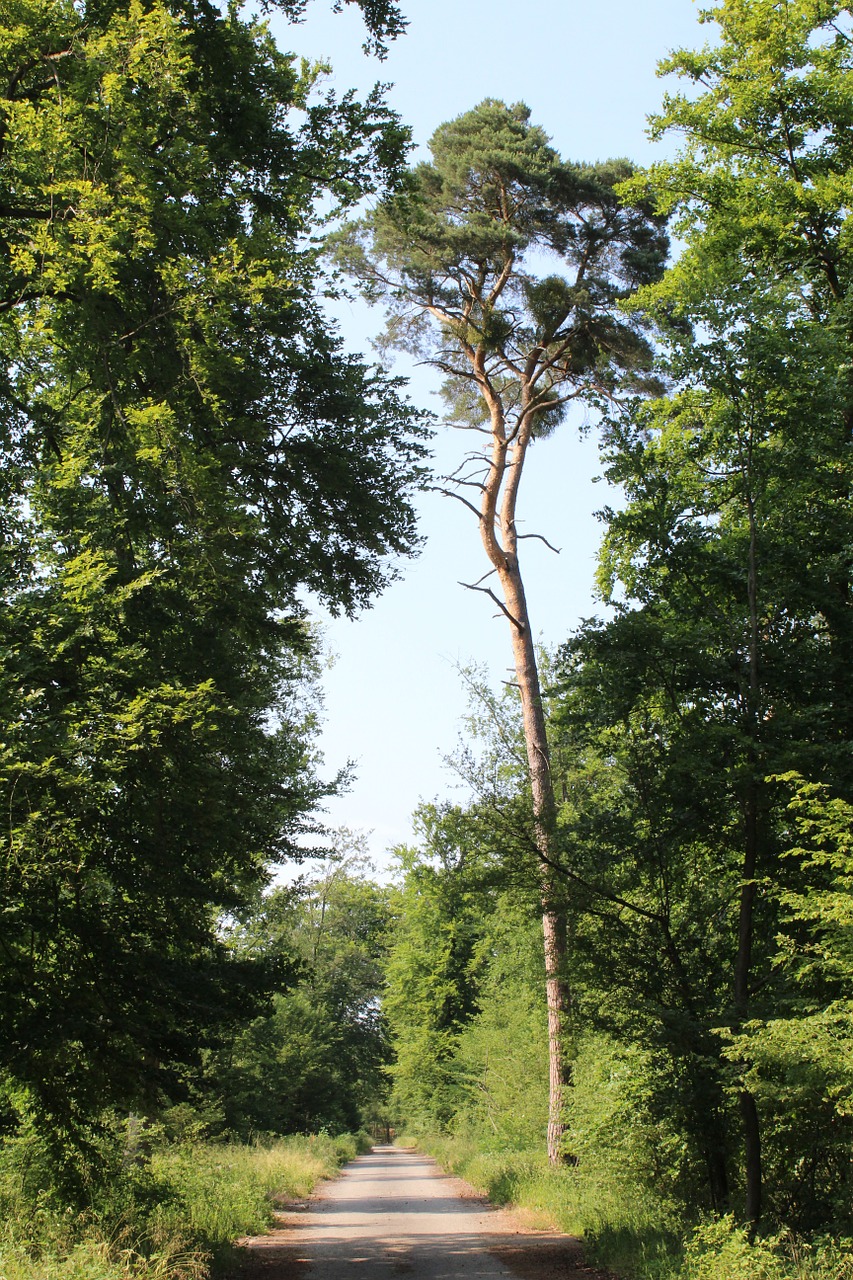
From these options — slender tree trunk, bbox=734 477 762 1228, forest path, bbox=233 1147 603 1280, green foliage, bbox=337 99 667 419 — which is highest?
green foliage, bbox=337 99 667 419

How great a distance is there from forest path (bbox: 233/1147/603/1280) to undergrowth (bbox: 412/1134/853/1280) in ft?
1.08

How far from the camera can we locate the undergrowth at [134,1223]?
695 centimetres

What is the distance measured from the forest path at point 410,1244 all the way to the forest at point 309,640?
0.51m

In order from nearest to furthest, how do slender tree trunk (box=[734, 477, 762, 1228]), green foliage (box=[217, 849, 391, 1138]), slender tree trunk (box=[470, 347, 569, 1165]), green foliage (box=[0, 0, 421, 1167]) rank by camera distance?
1. green foliage (box=[0, 0, 421, 1167])
2. slender tree trunk (box=[734, 477, 762, 1228])
3. slender tree trunk (box=[470, 347, 569, 1165])
4. green foliage (box=[217, 849, 391, 1138])

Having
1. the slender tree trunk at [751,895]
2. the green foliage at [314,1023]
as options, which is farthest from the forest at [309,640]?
the green foliage at [314,1023]

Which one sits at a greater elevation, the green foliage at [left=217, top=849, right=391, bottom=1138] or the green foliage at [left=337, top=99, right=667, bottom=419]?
the green foliage at [left=337, top=99, right=667, bottom=419]

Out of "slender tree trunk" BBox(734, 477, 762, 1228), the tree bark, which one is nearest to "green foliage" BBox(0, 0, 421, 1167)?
the tree bark

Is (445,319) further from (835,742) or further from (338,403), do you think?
(835,742)

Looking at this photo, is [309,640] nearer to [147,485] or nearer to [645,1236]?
[147,485]

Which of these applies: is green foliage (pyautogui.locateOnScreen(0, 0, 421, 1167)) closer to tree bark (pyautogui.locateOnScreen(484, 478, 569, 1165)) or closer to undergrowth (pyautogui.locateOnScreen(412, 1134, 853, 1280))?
tree bark (pyautogui.locateOnScreen(484, 478, 569, 1165))

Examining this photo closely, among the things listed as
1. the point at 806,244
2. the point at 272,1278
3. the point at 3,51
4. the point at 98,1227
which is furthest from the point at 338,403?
the point at 272,1278

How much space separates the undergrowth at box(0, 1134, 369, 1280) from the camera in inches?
274

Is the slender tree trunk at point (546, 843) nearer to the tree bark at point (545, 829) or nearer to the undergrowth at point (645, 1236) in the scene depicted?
the tree bark at point (545, 829)

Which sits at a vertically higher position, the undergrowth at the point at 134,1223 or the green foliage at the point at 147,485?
the green foliage at the point at 147,485
